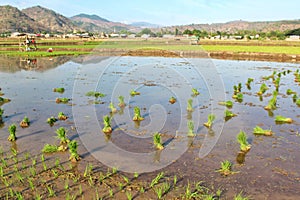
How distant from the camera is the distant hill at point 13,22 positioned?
159125mm

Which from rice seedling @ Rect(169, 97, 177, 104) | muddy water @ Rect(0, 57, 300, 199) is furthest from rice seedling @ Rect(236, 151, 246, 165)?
rice seedling @ Rect(169, 97, 177, 104)

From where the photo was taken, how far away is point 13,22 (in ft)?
550

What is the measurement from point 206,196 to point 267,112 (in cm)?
862

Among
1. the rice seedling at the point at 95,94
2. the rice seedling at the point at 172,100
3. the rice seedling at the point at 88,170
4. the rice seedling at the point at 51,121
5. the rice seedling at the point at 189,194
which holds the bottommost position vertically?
the rice seedling at the point at 189,194

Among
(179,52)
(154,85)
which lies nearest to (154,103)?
(154,85)

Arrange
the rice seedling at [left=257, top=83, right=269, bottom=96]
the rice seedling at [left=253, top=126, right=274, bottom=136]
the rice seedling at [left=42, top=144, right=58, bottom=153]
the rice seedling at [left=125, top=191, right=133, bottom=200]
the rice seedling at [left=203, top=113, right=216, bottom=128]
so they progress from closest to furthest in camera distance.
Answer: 1. the rice seedling at [left=125, top=191, right=133, bottom=200]
2. the rice seedling at [left=42, top=144, right=58, bottom=153]
3. the rice seedling at [left=253, top=126, right=274, bottom=136]
4. the rice seedling at [left=203, top=113, right=216, bottom=128]
5. the rice seedling at [left=257, top=83, right=269, bottom=96]

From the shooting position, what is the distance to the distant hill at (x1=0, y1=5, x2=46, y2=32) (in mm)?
159125

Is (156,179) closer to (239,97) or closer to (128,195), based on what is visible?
(128,195)

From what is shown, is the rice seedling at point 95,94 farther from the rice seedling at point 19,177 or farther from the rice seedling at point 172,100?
the rice seedling at point 19,177

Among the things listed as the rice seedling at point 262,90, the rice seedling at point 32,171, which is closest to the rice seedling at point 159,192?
the rice seedling at point 32,171

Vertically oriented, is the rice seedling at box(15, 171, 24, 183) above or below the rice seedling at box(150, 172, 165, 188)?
above

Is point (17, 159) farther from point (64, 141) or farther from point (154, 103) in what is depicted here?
point (154, 103)

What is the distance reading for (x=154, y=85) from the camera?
Answer: 1978 centimetres

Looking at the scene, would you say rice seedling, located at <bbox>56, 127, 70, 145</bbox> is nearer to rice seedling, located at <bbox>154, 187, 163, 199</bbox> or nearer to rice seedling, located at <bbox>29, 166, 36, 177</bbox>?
rice seedling, located at <bbox>29, 166, 36, 177</bbox>
